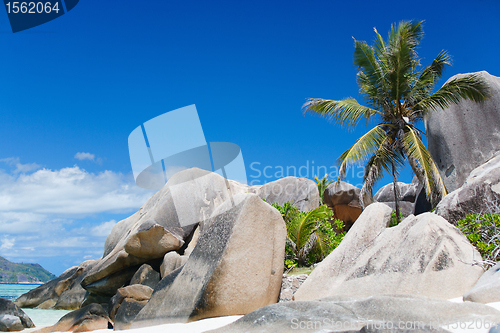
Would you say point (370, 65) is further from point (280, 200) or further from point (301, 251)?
point (280, 200)

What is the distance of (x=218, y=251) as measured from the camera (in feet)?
19.0

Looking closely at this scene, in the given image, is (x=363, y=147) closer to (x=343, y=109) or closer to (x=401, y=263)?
(x=343, y=109)

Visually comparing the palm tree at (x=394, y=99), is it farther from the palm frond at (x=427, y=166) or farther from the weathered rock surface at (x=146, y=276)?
the weathered rock surface at (x=146, y=276)

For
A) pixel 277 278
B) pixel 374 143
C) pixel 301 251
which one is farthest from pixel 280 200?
pixel 277 278

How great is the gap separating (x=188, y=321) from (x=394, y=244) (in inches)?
139

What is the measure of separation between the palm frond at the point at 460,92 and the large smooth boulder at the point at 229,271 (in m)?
9.84

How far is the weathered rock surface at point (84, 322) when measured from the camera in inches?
315

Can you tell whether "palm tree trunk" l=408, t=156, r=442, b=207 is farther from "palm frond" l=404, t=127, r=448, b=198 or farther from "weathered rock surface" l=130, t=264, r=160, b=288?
"weathered rock surface" l=130, t=264, r=160, b=288

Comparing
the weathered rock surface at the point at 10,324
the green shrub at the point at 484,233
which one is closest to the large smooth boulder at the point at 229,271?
the green shrub at the point at 484,233

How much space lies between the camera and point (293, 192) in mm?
21672

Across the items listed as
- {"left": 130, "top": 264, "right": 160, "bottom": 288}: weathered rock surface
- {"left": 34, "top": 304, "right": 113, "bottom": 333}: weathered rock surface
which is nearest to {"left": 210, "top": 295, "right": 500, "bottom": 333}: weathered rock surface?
{"left": 34, "top": 304, "right": 113, "bottom": 333}: weathered rock surface

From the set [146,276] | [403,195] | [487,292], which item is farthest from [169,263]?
[403,195]

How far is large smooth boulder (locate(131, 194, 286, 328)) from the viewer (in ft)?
18.0

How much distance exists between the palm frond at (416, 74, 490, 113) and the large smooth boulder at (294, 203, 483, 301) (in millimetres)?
8046
